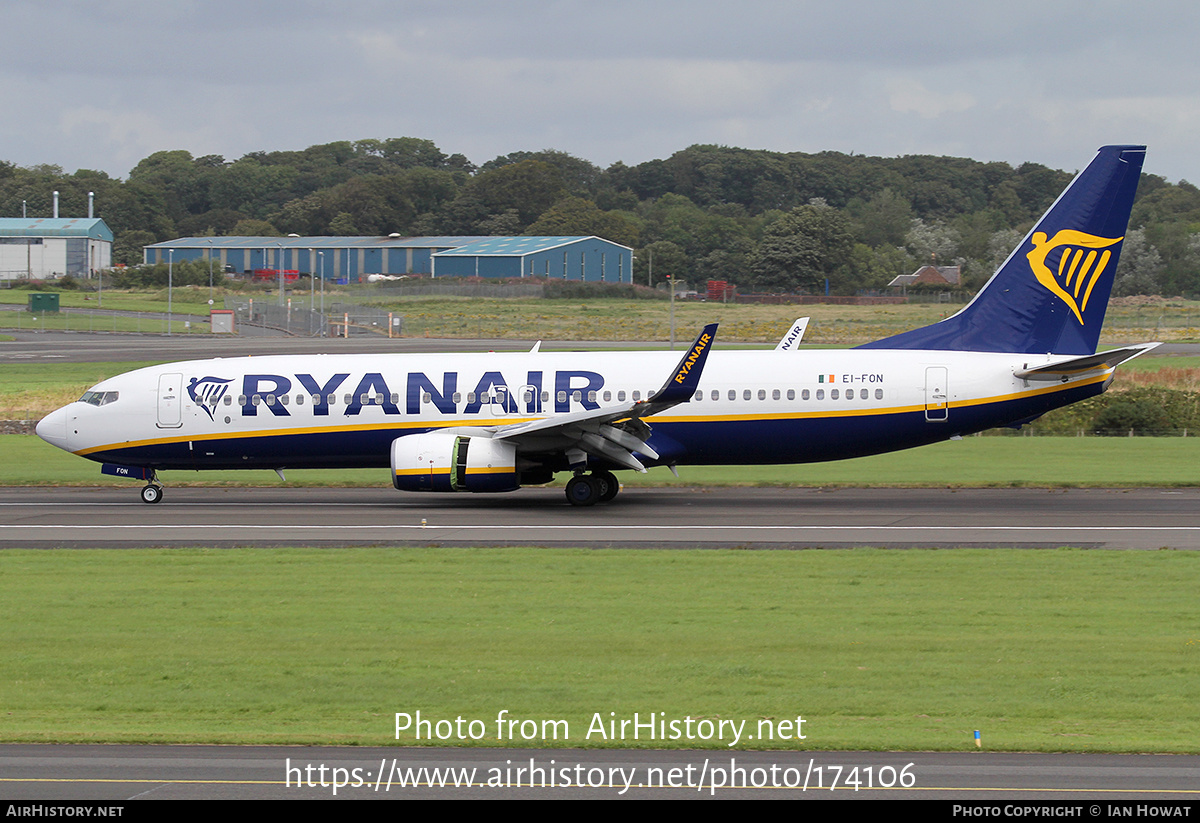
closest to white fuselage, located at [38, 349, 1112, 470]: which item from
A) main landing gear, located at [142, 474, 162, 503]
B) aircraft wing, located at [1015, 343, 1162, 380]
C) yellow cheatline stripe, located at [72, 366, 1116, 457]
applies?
yellow cheatline stripe, located at [72, 366, 1116, 457]

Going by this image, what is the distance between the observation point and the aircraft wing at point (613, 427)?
2802cm

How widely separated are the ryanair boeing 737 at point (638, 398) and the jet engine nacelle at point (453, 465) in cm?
5

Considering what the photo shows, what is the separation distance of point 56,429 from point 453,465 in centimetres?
1097

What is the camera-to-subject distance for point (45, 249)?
169 metres

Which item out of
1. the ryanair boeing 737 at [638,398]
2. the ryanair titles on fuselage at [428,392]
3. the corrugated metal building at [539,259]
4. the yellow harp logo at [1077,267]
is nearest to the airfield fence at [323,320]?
the corrugated metal building at [539,259]

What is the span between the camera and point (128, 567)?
22.2 metres

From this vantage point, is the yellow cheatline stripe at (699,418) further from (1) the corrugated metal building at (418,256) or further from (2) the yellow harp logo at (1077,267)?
(1) the corrugated metal building at (418,256)

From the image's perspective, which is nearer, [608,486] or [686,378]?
[686,378]

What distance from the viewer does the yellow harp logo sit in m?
31.2

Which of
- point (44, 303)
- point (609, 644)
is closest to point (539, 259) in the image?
point (44, 303)

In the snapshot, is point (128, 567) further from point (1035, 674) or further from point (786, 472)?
point (786, 472)

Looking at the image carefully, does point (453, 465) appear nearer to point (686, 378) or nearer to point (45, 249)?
point (686, 378)

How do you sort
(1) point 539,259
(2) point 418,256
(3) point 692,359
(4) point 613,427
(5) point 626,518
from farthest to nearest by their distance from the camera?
(2) point 418,256
(1) point 539,259
(4) point 613,427
(5) point 626,518
(3) point 692,359
